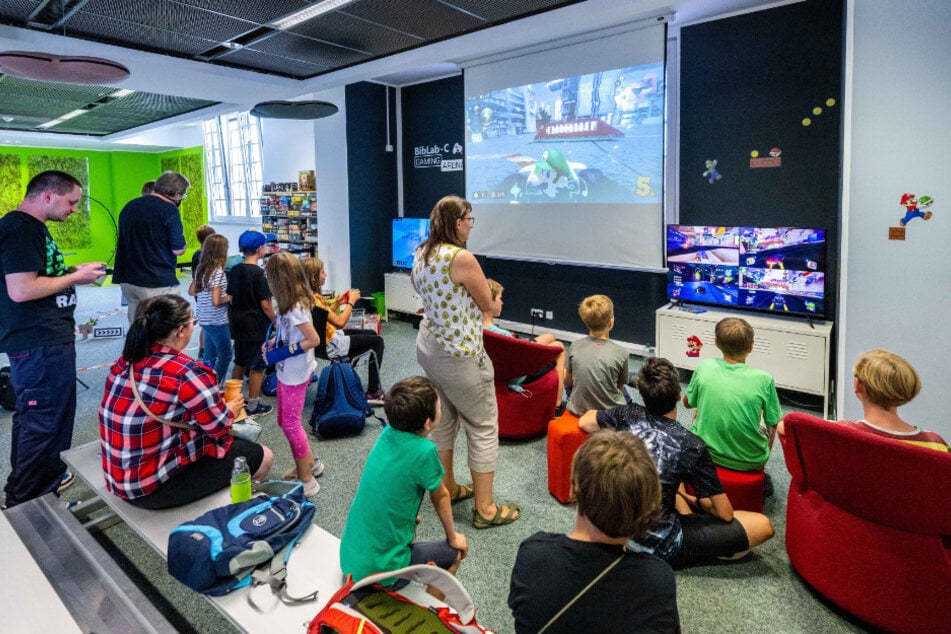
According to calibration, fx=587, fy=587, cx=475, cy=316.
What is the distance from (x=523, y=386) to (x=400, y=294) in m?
4.02

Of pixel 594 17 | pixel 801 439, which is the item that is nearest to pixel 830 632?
pixel 801 439

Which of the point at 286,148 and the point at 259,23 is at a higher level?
the point at 259,23

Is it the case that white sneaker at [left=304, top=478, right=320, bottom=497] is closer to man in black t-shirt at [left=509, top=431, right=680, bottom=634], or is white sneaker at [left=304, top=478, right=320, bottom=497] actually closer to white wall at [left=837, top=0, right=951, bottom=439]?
man in black t-shirt at [left=509, top=431, right=680, bottom=634]

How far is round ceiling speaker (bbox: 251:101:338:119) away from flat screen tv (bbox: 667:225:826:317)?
320cm

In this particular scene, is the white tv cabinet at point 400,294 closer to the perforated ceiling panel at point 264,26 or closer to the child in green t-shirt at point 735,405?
the perforated ceiling panel at point 264,26

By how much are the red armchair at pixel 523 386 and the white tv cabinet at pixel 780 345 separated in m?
1.52

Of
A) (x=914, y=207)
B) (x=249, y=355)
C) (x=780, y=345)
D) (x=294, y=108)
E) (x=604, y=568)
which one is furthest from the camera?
(x=294, y=108)

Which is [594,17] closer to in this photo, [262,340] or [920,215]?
[920,215]

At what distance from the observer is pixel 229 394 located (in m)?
2.78

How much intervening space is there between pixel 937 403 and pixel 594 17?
358cm

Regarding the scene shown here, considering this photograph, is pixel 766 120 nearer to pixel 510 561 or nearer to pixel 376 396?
pixel 376 396

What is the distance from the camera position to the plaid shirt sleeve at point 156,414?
6.47 ft

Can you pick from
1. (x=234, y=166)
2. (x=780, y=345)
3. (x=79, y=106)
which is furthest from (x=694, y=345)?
(x=234, y=166)

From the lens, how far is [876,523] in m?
1.88
